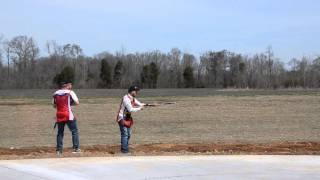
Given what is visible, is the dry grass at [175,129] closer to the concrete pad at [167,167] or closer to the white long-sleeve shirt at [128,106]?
the white long-sleeve shirt at [128,106]

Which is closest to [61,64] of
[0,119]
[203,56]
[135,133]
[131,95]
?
[203,56]

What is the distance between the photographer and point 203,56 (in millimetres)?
155375

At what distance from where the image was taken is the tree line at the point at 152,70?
442 feet

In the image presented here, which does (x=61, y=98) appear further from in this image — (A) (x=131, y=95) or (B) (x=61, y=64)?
(B) (x=61, y=64)

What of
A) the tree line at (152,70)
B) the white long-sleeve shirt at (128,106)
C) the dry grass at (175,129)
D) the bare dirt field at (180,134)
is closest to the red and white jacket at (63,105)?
the bare dirt field at (180,134)

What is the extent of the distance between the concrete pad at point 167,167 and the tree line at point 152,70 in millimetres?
114893

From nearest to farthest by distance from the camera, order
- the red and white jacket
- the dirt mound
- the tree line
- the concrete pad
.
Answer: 1. the concrete pad
2. the red and white jacket
3. the dirt mound
4. the tree line

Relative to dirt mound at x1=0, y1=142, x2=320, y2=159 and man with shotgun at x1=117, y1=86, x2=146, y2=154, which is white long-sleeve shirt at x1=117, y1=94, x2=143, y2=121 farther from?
dirt mound at x1=0, y1=142, x2=320, y2=159

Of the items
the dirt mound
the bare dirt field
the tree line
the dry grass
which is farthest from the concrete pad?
the tree line

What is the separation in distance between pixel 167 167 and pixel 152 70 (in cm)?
13055

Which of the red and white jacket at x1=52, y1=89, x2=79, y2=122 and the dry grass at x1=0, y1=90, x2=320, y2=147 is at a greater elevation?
the red and white jacket at x1=52, y1=89, x2=79, y2=122

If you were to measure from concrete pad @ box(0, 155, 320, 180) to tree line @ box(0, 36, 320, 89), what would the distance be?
115m

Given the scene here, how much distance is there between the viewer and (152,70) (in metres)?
141

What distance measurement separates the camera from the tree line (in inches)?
5305
